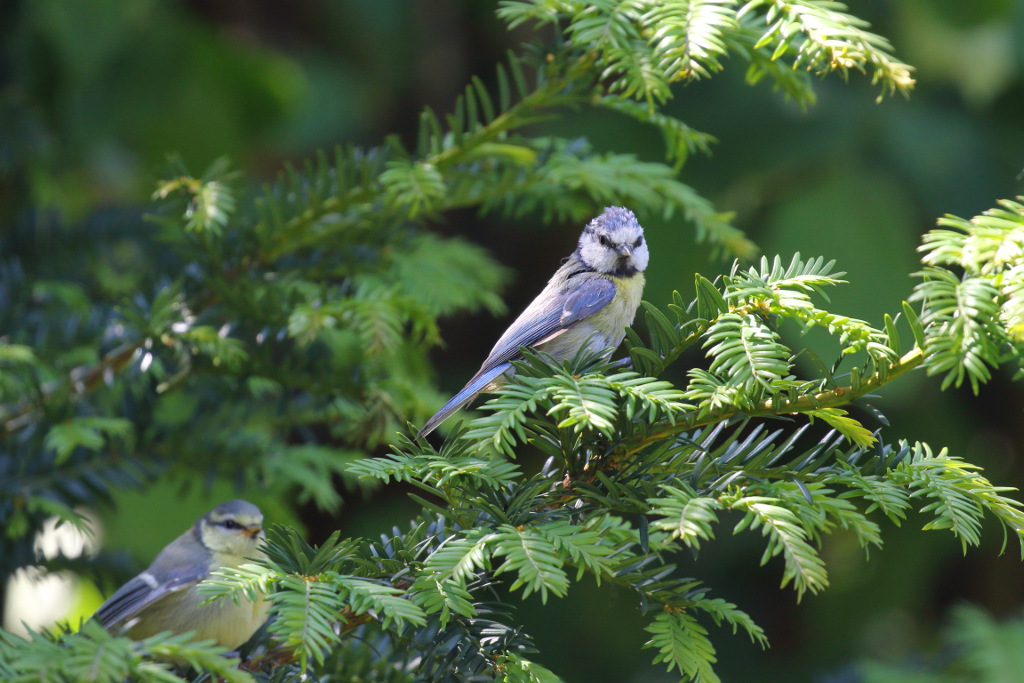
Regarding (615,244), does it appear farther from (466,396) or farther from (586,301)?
(466,396)

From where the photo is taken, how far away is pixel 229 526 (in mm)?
2393

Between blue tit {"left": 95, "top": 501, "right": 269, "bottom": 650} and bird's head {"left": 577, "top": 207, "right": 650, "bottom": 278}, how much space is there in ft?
3.32

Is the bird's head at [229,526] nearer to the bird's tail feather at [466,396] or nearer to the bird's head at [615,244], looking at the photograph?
the bird's tail feather at [466,396]

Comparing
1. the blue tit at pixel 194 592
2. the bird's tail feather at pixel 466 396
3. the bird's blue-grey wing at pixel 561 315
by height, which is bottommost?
the blue tit at pixel 194 592

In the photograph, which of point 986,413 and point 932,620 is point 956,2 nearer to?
point 986,413

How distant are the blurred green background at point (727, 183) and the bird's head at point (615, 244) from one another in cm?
30

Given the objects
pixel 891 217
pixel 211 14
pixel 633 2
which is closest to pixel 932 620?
pixel 891 217

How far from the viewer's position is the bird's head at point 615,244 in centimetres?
204

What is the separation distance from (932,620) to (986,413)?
0.93 metres

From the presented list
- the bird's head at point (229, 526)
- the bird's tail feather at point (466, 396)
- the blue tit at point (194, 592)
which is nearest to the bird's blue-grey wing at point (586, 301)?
the bird's tail feather at point (466, 396)

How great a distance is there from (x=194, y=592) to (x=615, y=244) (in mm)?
1307

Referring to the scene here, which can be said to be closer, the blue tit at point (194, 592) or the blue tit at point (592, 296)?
the blue tit at point (592, 296)

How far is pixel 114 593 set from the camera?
2123mm

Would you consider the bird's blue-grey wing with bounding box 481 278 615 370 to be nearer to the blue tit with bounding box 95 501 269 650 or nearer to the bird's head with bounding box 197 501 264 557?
the blue tit with bounding box 95 501 269 650
